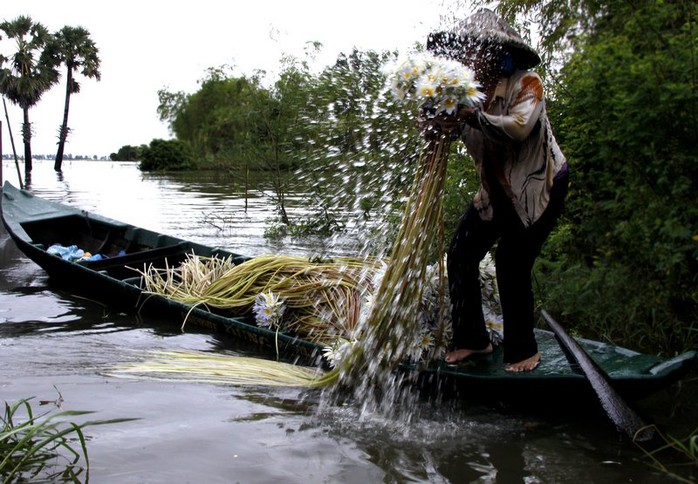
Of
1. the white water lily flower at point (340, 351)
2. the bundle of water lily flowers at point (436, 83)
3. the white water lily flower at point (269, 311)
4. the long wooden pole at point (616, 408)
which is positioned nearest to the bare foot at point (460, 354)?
the white water lily flower at point (340, 351)

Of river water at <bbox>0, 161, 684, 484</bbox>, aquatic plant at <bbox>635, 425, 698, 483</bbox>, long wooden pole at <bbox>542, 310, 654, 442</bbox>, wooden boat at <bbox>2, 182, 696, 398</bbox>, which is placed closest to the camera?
aquatic plant at <bbox>635, 425, 698, 483</bbox>

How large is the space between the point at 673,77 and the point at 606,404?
6.44ft

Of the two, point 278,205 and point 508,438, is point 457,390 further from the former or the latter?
point 278,205

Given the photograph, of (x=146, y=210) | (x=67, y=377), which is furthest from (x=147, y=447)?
(x=146, y=210)

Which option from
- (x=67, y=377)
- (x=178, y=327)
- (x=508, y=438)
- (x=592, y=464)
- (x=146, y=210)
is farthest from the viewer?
(x=146, y=210)

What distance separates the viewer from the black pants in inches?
148

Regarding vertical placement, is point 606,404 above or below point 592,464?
above

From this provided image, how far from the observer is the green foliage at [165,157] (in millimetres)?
53688

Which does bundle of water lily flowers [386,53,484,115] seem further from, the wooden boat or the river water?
the river water

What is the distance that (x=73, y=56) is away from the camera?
41.0 meters

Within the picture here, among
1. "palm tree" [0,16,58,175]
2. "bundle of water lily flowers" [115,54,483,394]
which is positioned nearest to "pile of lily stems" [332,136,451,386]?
"bundle of water lily flowers" [115,54,483,394]

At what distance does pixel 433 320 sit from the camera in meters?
4.35

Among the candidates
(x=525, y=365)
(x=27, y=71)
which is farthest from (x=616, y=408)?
(x=27, y=71)

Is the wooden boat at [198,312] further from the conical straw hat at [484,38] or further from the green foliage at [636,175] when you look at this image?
the conical straw hat at [484,38]
